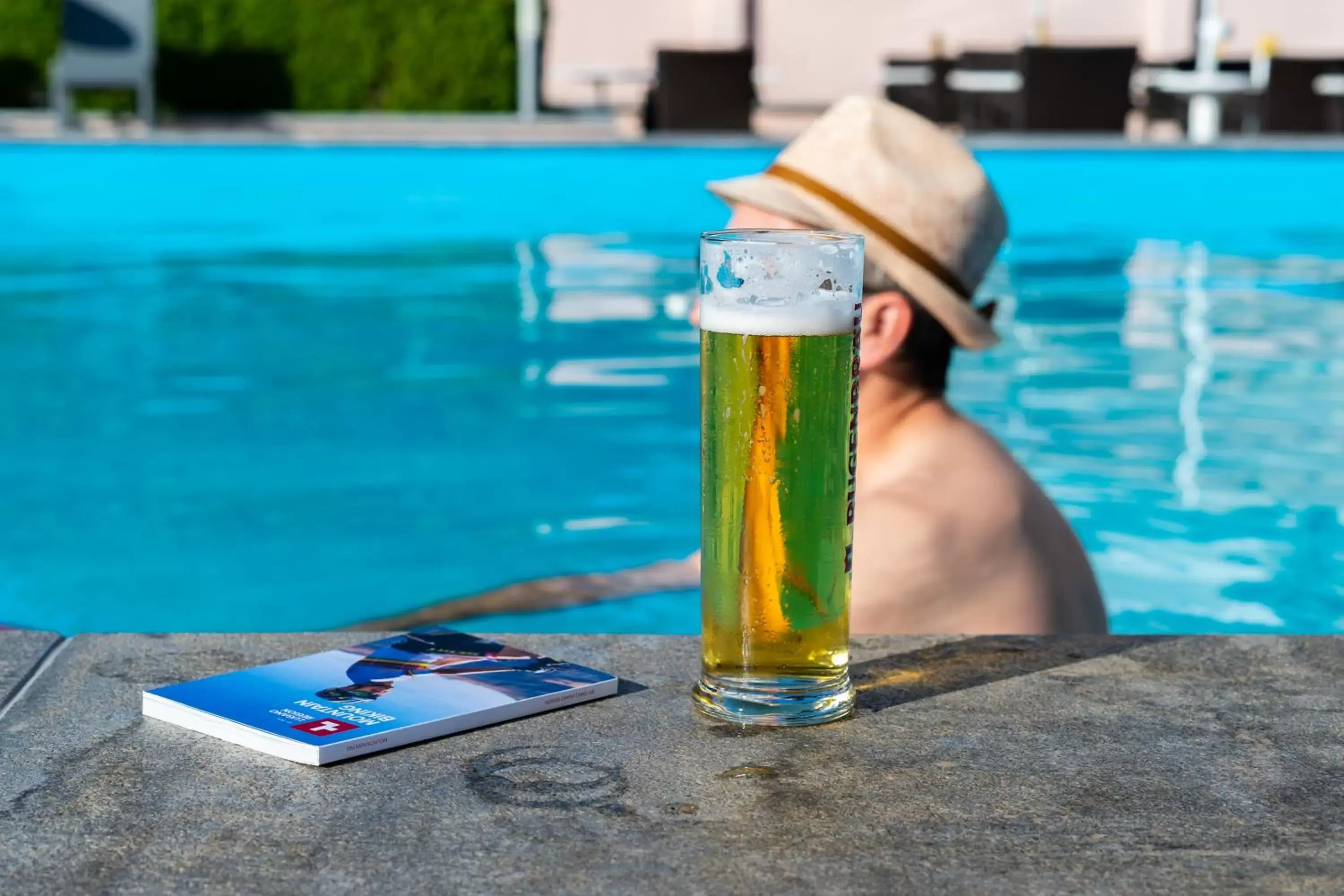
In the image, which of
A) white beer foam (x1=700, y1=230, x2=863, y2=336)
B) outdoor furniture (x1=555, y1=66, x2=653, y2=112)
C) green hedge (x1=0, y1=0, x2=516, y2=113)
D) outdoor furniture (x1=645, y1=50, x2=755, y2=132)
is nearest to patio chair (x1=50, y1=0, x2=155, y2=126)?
green hedge (x1=0, y1=0, x2=516, y2=113)

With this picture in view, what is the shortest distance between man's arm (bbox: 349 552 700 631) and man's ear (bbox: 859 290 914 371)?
32.5 inches

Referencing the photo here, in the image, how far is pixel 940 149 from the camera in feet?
7.64

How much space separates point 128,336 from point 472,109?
373 inches

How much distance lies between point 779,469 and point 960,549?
1193 mm

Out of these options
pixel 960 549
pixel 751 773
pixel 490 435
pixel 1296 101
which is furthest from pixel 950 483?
pixel 1296 101

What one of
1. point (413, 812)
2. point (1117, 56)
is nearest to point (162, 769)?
point (413, 812)

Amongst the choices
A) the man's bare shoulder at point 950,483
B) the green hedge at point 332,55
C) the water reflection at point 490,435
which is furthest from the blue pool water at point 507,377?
the green hedge at point 332,55

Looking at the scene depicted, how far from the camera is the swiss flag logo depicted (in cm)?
120

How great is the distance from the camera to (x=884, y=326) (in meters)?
2.53

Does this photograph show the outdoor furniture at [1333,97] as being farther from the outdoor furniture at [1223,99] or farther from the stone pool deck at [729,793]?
the stone pool deck at [729,793]

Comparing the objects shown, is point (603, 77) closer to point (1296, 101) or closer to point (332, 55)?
point (332, 55)

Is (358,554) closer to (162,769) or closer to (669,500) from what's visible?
(669,500)

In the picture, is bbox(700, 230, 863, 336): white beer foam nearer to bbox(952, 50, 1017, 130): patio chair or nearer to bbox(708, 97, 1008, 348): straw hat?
bbox(708, 97, 1008, 348): straw hat

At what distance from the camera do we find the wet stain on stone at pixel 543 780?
3.66ft
